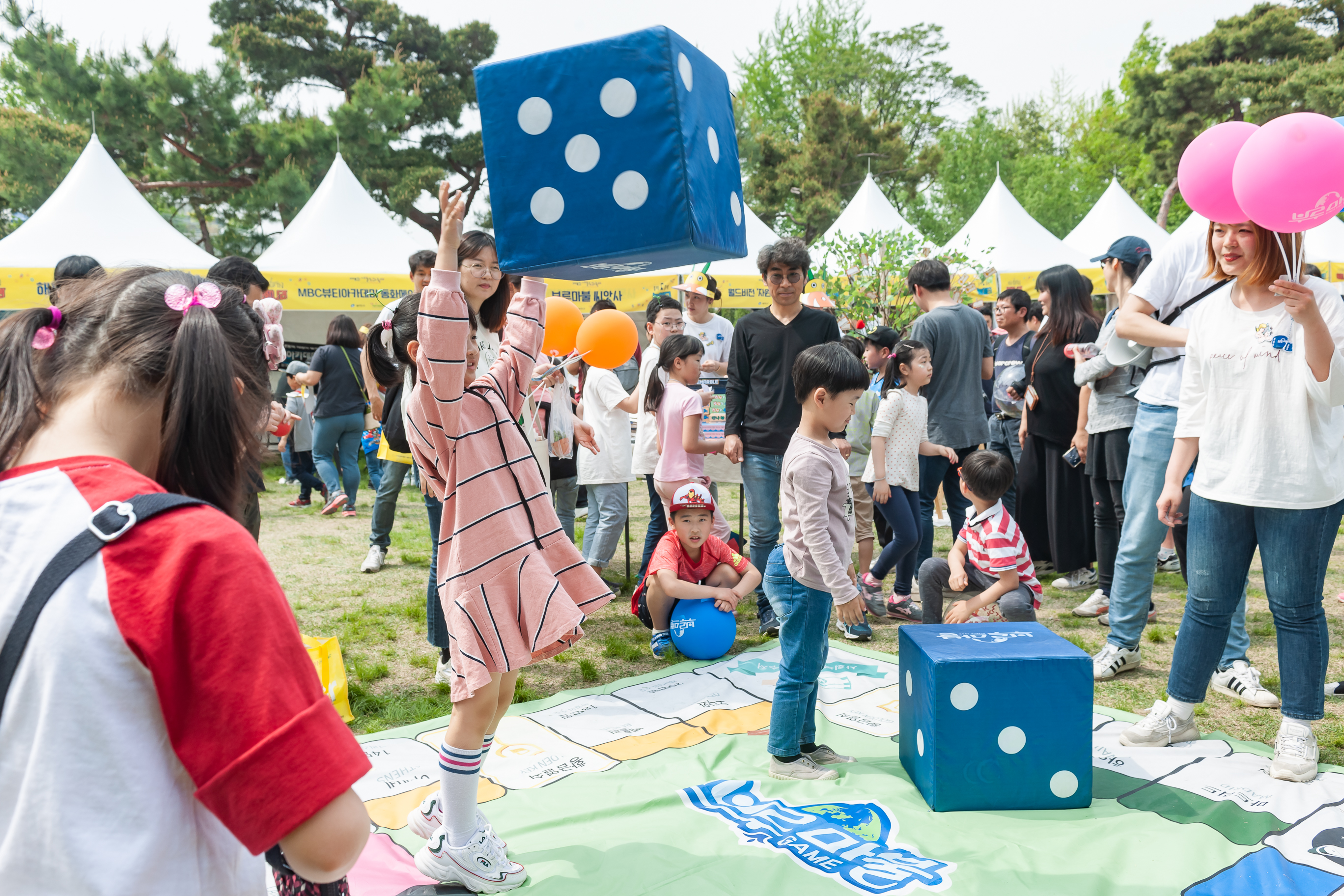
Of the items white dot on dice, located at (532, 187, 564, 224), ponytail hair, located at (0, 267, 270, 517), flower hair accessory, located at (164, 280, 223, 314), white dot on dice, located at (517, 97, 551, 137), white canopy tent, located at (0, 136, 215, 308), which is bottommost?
ponytail hair, located at (0, 267, 270, 517)

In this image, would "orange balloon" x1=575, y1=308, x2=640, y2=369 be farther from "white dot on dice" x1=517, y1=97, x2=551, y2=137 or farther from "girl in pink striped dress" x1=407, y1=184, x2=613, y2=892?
"white dot on dice" x1=517, y1=97, x2=551, y2=137

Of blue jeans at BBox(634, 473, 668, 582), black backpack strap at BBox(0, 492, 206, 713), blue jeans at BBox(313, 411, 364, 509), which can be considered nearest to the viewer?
black backpack strap at BBox(0, 492, 206, 713)

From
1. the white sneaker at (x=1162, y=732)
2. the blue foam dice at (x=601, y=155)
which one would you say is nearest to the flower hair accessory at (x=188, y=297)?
the blue foam dice at (x=601, y=155)

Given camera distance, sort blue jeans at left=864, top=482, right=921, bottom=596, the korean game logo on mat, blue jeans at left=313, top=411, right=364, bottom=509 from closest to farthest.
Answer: the korean game logo on mat
blue jeans at left=864, top=482, right=921, bottom=596
blue jeans at left=313, top=411, right=364, bottom=509

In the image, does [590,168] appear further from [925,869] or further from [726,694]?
[726,694]

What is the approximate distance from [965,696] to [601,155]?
1.80 meters

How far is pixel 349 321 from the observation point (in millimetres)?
7508

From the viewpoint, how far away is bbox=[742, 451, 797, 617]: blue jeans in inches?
176

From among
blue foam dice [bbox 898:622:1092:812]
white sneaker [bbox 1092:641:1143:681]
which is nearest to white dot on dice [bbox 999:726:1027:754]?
blue foam dice [bbox 898:622:1092:812]

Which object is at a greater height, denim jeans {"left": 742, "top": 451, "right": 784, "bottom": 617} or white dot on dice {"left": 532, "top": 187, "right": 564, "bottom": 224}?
white dot on dice {"left": 532, "top": 187, "right": 564, "bottom": 224}

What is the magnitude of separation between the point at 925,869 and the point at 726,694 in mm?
1424

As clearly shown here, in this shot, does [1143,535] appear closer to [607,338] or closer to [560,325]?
[607,338]

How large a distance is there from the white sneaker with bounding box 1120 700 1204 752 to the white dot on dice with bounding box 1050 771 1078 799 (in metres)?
0.54

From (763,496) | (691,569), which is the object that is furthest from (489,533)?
(763,496)
